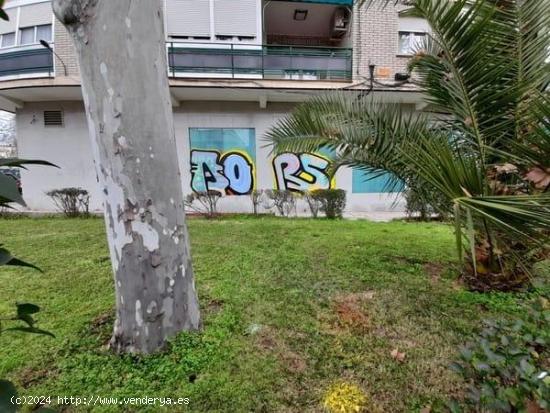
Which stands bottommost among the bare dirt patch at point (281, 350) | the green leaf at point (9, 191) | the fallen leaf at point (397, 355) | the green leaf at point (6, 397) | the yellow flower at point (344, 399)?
the yellow flower at point (344, 399)

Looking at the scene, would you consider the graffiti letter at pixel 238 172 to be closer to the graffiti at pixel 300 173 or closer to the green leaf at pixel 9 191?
the graffiti at pixel 300 173

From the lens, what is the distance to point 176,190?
95.3 inches

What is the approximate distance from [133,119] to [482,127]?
2.86 m

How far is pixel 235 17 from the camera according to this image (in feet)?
34.0

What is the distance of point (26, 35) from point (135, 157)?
1206 cm

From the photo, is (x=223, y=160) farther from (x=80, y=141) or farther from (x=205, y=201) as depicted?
(x=80, y=141)

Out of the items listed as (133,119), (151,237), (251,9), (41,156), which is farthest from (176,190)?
(41,156)

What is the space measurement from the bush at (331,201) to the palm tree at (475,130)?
521cm

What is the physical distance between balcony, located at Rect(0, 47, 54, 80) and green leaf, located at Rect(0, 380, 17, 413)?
1159cm

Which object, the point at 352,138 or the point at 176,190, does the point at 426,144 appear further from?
the point at 176,190

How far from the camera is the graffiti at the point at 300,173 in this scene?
1142 centimetres

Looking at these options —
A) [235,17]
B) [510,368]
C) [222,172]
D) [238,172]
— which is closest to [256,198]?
[238,172]

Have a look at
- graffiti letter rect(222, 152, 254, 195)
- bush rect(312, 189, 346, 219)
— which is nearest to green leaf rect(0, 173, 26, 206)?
bush rect(312, 189, 346, 219)

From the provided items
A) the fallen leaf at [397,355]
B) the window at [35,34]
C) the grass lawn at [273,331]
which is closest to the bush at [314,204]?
the grass lawn at [273,331]
